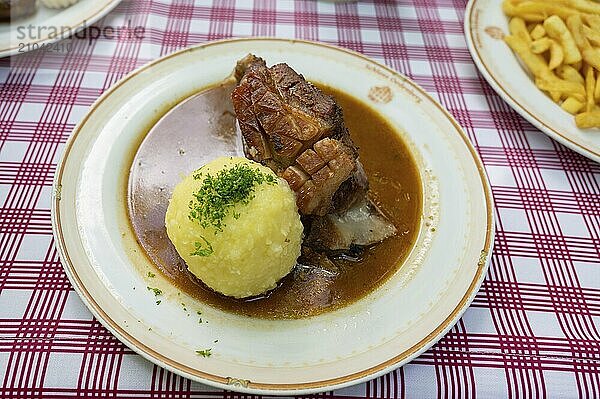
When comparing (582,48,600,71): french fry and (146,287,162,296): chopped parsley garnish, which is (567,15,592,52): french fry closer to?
(582,48,600,71): french fry

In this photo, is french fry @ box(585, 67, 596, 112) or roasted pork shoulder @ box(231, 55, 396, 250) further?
french fry @ box(585, 67, 596, 112)

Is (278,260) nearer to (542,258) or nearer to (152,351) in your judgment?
(152,351)

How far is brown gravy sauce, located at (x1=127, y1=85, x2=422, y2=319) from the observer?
272 centimetres

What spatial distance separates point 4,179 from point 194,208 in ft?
4.41

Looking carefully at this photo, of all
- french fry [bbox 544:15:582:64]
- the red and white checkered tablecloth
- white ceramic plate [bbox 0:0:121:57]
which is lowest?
the red and white checkered tablecloth

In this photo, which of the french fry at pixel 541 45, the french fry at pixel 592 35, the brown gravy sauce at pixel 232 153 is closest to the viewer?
the brown gravy sauce at pixel 232 153

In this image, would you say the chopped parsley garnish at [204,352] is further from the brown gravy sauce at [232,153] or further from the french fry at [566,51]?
the french fry at [566,51]

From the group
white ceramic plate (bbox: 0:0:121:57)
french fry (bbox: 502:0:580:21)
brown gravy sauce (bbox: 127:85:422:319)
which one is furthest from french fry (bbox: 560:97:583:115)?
white ceramic plate (bbox: 0:0:121:57)

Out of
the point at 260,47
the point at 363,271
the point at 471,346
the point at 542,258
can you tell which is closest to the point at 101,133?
the point at 260,47

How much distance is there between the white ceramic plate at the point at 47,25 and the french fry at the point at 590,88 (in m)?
3.27

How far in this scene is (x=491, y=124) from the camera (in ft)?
12.6

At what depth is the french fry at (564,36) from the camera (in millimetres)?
3689

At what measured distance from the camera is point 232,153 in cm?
336

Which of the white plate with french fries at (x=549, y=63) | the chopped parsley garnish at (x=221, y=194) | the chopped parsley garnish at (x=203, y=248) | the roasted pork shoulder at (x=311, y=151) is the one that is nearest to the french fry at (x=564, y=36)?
the white plate with french fries at (x=549, y=63)
